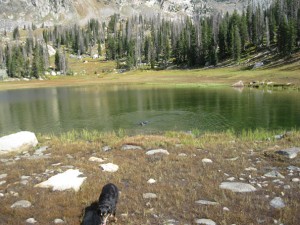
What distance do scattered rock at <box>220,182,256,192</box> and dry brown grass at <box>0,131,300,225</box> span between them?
278 mm

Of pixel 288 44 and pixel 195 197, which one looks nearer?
pixel 195 197

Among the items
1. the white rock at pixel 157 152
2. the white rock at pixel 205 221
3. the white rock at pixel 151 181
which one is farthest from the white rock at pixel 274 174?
the white rock at pixel 157 152

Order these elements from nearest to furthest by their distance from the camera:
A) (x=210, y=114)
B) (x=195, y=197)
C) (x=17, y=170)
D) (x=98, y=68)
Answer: (x=195, y=197) → (x=17, y=170) → (x=210, y=114) → (x=98, y=68)

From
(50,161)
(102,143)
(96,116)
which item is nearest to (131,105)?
(96,116)

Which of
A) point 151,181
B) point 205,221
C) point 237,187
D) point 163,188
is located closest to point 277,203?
point 237,187

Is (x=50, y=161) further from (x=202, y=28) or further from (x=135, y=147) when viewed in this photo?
(x=202, y=28)

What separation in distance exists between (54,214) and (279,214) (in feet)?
20.8

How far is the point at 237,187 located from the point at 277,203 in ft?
5.13

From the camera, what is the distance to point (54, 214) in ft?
29.8

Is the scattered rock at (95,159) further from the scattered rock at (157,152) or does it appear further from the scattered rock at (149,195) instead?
the scattered rock at (149,195)

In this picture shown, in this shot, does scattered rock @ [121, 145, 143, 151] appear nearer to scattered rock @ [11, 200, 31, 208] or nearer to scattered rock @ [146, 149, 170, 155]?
scattered rock @ [146, 149, 170, 155]

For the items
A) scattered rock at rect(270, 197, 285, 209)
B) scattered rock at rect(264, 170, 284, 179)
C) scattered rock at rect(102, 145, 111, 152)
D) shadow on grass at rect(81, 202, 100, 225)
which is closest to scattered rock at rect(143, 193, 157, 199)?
shadow on grass at rect(81, 202, 100, 225)

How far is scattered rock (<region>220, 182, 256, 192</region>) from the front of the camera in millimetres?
10484

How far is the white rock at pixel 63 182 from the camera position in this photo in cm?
1103
